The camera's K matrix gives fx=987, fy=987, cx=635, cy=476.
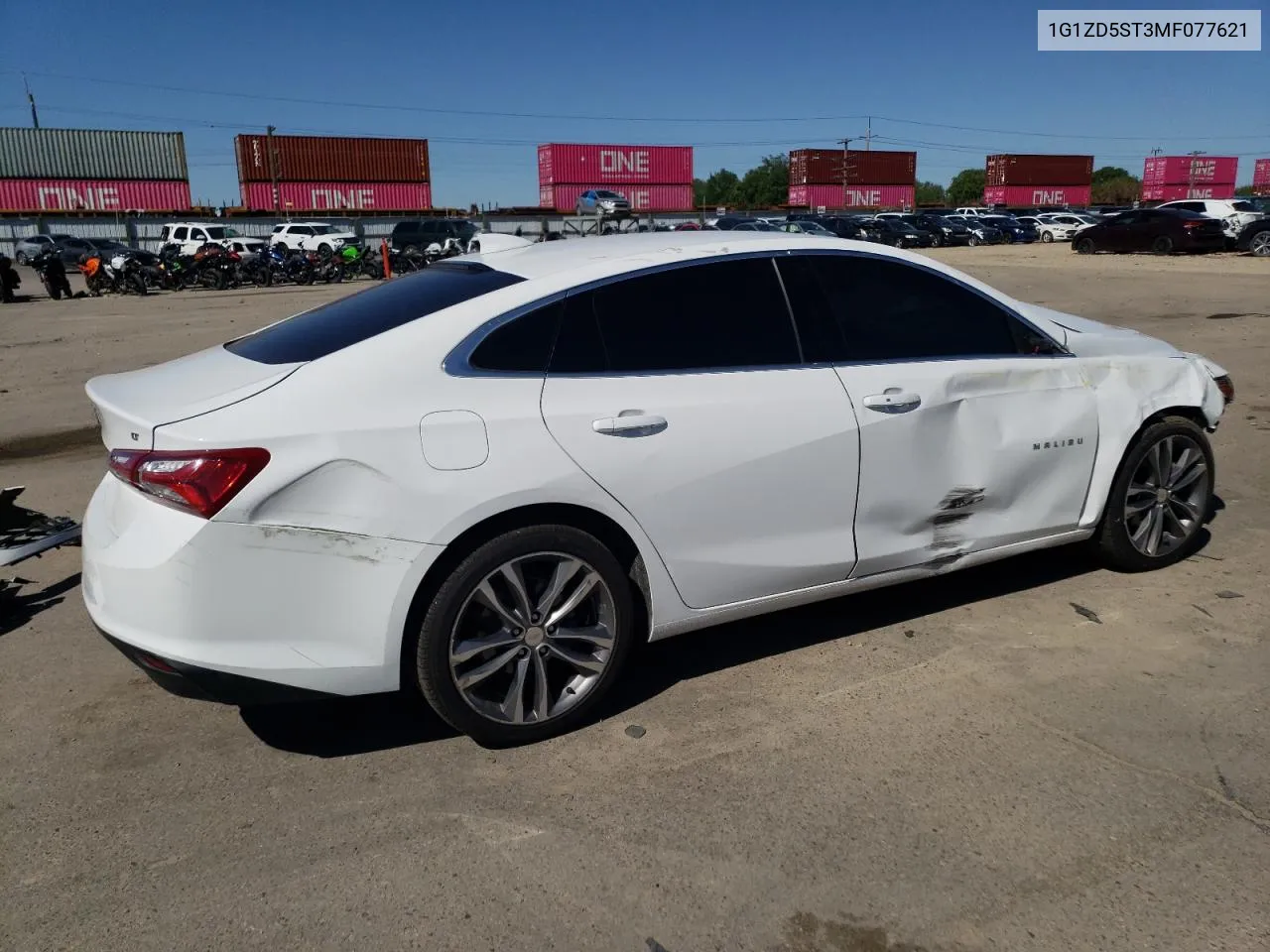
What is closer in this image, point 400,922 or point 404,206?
point 400,922

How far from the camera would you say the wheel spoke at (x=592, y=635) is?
3.21 metres

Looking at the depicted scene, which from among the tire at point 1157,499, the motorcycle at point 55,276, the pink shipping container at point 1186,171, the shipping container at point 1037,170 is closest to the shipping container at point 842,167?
the shipping container at point 1037,170

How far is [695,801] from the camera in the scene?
2.91 meters

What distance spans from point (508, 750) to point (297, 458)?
118cm

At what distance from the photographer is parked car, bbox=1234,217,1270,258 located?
95.5 ft

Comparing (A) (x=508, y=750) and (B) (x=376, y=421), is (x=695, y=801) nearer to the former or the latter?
(A) (x=508, y=750)

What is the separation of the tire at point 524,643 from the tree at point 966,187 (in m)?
142

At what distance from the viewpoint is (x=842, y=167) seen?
72438mm

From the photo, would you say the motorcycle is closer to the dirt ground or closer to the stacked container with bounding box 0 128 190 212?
the dirt ground

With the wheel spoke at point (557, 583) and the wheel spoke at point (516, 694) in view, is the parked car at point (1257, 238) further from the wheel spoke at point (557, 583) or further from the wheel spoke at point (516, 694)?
the wheel spoke at point (516, 694)

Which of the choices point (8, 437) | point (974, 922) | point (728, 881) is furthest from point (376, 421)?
point (8, 437)

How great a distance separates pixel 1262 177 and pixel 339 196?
84.2 m

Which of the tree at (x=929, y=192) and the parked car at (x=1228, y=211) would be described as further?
the tree at (x=929, y=192)

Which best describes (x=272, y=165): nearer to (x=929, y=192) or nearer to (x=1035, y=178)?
(x=1035, y=178)
